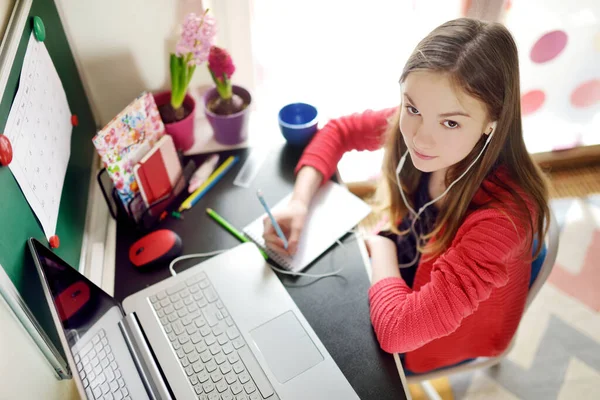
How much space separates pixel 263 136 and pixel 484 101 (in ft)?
2.12

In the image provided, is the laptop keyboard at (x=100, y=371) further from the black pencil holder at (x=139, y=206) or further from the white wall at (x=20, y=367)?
the black pencil holder at (x=139, y=206)

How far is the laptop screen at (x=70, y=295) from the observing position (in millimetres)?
703

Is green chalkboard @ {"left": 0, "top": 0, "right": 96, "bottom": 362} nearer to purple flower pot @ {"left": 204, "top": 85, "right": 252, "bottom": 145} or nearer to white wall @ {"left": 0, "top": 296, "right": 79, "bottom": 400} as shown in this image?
white wall @ {"left": 0, "top": 296, "right": 79, "bottom": 400}

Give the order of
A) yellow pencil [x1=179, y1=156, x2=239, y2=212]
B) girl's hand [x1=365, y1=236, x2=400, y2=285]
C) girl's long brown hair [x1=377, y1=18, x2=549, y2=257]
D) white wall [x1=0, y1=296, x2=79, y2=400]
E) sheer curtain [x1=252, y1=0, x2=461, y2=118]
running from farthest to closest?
1. sheer curtain [x1=252, y1=0, x2=461, y2=118]
2. yellow pencil [x1=179, y1=156, x2=239, y2=212]
3. girl's hand [x1=365, y1=236, x2=400, y2=285]
4. girl's long brown hair [x1=377, y1=18, x2=549, y2=257]
5. white wall [x1=0, y1=296, x2=79, y2=400]

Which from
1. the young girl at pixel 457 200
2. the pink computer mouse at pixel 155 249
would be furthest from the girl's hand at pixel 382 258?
the pink computer mouse at pixel 155 249

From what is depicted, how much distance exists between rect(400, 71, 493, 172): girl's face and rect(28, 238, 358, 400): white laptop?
1.21 ft

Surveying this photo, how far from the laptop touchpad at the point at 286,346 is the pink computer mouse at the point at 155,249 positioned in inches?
9.6

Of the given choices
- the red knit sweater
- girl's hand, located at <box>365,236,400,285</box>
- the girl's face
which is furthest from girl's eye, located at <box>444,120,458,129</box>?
girl's hand, located at <box>365,236,400,285</box>

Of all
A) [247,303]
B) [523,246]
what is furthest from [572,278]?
[247,303]

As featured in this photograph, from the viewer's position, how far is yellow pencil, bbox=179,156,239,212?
1.07 m

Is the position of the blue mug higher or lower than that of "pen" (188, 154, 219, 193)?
higher

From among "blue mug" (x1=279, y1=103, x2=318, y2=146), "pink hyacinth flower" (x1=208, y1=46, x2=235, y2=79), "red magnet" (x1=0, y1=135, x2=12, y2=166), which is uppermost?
"red magnet" (x1=0, y1=135, x2=12, y2=166)

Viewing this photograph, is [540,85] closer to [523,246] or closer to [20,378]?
[523,246]

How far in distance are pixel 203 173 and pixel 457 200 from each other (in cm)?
57
